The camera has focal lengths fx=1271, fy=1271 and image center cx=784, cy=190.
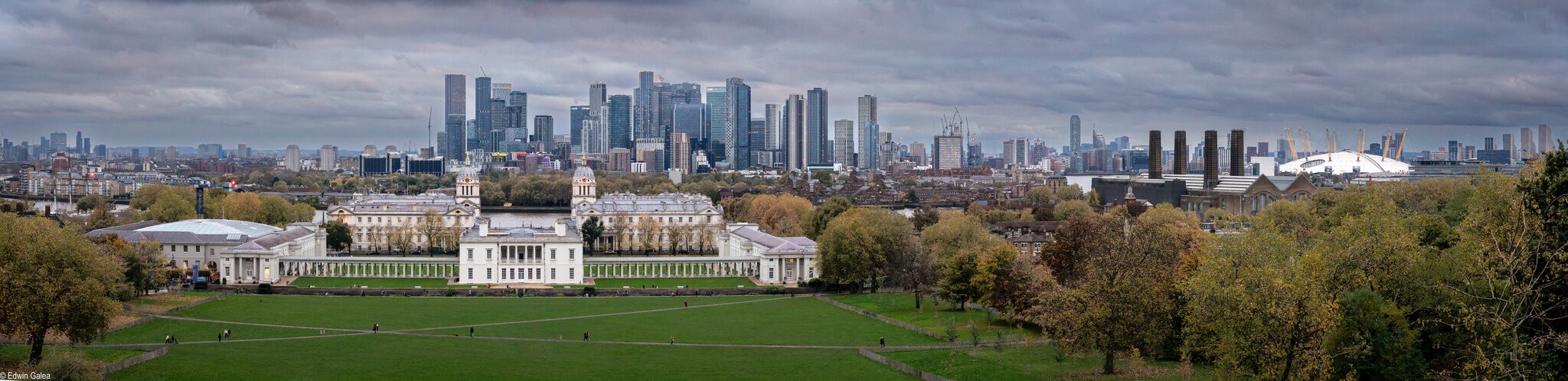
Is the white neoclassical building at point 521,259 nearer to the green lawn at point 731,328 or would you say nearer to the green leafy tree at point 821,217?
the green lawn at point 731,328

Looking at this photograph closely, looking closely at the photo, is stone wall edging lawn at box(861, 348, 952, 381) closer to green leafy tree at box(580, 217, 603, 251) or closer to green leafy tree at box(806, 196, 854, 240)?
green leafy tree at box(806, 196, 854, 240)

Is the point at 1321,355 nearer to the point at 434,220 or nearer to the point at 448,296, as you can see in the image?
the point at 448,296

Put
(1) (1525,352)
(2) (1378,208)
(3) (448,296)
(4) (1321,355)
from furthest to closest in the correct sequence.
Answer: (3) (448,296) < (2) (1378,208) < (4) (1321,355) < (1) (1525,352)

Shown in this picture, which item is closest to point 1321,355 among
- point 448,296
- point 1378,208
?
point 1378,208

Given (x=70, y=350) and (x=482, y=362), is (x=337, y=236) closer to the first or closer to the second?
(x=70, y=350)

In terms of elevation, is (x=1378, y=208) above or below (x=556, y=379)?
above

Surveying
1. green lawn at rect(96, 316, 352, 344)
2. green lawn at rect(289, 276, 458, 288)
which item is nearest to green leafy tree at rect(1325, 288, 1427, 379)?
green lawn at rect(96, 316, 352, 344)

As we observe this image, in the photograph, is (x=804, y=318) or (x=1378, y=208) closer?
(x=1378, y=208)

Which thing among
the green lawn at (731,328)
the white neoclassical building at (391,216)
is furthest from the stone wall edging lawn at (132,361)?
the white neoclassical building at (391,216)
